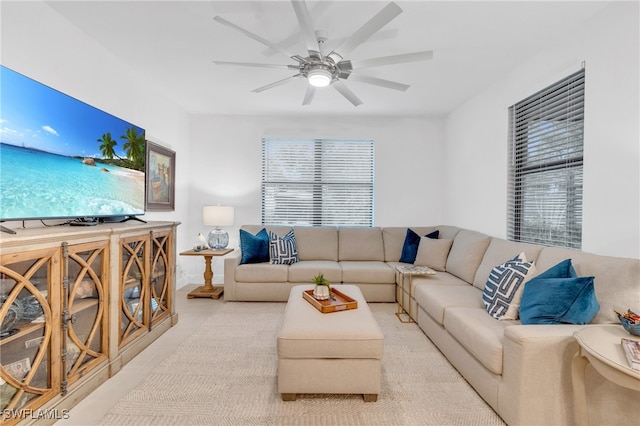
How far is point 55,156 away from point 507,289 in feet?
10.7

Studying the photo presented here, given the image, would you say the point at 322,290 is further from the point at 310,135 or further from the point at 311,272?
the point at 310,135

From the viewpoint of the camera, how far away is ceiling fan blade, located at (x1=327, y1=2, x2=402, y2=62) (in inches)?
64.1

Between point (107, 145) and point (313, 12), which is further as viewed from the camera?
point (107, 145)

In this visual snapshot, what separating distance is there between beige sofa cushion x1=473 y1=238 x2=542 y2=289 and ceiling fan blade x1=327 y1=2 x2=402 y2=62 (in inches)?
81.2

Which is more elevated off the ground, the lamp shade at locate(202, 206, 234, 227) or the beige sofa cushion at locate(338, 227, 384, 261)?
the lamp shade at locate(202, 206, 234, 227)

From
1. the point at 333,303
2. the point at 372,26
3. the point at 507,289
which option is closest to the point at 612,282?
the point at 507,289

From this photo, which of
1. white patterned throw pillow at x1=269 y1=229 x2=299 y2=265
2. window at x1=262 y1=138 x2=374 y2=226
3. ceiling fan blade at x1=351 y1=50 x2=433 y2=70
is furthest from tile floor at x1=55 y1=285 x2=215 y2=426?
ceiling fan blade at x1=351 y1=50 x2=433 y2=70

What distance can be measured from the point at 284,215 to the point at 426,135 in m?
2.64

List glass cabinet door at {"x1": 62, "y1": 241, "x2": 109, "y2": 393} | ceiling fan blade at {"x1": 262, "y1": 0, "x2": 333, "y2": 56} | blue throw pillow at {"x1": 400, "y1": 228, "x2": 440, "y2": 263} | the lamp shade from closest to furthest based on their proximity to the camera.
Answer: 1. glass cabinet door at {"x1": 62, "y1": 241, "x2": 109, "y2": 393}
2. ceiling fan blade at {"x1": 262, "y1": 0, "x2": 333, "y2": 56}
3. blue throw pillow at {"x1": 400, "y1": 228, "x2": 440, "y2": 263}
4. the lamp shade

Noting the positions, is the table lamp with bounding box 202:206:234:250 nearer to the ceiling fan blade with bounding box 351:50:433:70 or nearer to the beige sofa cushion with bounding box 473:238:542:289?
the ceiling fan blade with bounding box 351:50:433:70

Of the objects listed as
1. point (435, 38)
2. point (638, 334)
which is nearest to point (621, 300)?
point (638, 334)

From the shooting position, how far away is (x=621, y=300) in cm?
166

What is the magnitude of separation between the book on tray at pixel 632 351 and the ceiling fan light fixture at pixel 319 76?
7.72 ft

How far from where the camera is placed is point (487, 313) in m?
2.17
